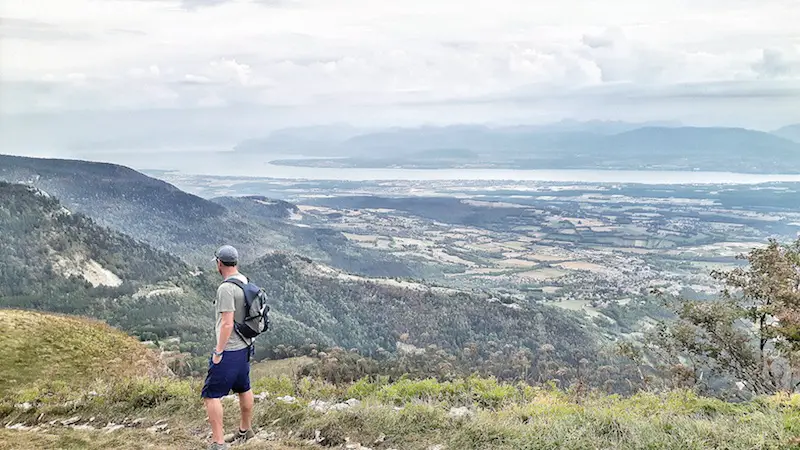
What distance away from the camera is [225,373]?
6.59m

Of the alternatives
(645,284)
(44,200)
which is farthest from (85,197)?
(645,284)

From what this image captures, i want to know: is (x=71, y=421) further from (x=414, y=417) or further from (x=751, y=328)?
(x=751, y=328)

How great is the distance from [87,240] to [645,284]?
2242 inches

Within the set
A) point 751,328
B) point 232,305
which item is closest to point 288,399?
point 232,305

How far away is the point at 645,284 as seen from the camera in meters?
69.3

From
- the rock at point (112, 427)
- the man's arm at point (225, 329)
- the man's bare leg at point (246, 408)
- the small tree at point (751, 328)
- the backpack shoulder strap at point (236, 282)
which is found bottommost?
the small tree at point (751, 328)

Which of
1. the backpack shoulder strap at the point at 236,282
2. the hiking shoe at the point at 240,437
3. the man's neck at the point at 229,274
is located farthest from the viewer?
the hiking shoe at the point at 240,437

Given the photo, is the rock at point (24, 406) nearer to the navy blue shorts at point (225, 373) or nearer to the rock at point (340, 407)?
the navy blue shorts at point (225, 373)

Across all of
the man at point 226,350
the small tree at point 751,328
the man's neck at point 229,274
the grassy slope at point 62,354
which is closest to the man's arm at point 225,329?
the man at point 226,350

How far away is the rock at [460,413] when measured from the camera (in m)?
7.57

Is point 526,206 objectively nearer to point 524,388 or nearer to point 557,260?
point 557,260

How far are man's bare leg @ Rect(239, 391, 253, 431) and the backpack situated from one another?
82 centimetres

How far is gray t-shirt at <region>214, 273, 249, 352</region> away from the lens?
635cm

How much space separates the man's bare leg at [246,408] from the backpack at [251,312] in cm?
82
